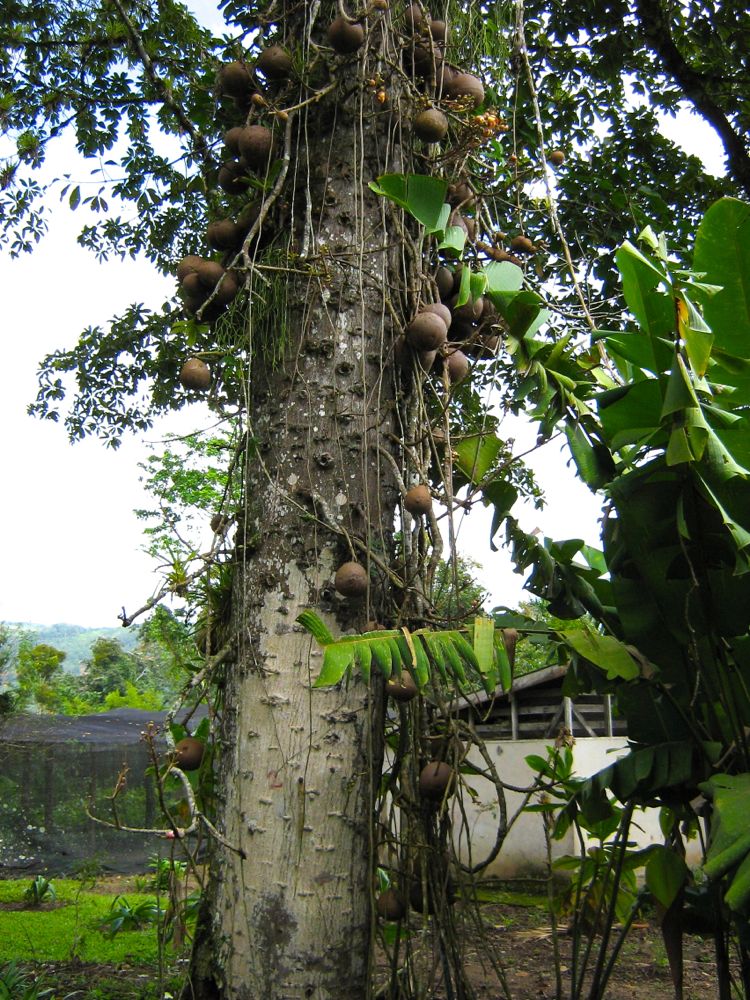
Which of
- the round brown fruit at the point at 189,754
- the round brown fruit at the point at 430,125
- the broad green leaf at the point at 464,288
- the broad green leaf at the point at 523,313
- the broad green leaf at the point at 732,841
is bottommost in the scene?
the broad green leaf at the point at 732,841

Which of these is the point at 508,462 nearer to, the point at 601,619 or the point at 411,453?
the point at 411,453

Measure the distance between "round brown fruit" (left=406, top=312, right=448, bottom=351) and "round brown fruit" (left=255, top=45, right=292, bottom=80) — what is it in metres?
0.87

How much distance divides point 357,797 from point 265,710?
311 millimetres

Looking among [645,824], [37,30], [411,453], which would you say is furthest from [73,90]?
[645,824]

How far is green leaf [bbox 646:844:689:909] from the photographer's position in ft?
6.86

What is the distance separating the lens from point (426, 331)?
240cm

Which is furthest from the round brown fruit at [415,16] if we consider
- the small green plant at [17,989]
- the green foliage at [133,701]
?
the green foliage at [133,701]

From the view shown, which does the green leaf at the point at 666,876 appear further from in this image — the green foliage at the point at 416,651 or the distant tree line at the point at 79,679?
the distant tree line at the point at 79,679

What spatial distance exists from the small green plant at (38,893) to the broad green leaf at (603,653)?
7.03 m

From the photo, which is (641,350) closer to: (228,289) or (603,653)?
(603,653)

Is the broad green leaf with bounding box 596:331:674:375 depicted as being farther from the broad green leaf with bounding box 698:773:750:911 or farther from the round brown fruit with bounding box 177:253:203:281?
the round brown fruit with bounding box 177:253:203:281

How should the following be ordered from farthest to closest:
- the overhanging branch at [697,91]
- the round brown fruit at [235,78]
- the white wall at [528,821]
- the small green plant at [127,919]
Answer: the white wall at [528,821] → the small green plant at [127,919] → the overhanging branch at [697,91] → the round brown fruit at [235,78]

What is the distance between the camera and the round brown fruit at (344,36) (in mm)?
2471

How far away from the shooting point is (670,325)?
2.04 meters
